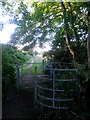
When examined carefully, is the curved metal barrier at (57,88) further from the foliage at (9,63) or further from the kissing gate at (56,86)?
the foliage at (9,63)

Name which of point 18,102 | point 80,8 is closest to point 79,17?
point 80,8

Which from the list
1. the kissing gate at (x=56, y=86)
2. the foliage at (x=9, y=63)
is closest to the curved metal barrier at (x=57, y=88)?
the kissing gate at (x=56, y=86)

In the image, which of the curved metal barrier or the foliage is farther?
the foliage

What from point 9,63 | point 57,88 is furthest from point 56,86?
point 9,63

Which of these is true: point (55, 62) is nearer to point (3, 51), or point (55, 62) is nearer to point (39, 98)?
point (39, 98)

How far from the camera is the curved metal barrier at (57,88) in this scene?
2.28 m

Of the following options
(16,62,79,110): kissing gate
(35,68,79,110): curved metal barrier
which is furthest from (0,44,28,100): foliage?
(35,68,79,110): curved metal barrier

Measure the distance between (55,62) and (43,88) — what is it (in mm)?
361

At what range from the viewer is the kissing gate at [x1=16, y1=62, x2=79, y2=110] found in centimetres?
228

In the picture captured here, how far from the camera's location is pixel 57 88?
7.65 feet

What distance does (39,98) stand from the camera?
2395mm

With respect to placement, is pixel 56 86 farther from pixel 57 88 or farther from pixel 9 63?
pixel 9 63

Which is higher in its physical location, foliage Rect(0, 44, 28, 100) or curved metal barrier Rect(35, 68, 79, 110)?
foliage Rect(0, 44, 28, 100)

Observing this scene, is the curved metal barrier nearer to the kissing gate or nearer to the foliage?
the kissing gate
